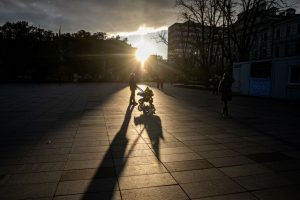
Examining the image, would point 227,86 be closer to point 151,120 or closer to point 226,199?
point 151,120

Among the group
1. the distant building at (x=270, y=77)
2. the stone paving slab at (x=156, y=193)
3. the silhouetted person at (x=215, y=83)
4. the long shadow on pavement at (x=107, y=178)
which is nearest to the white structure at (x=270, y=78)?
the distant building at (x=270, y=77)

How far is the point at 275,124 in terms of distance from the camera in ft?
31.8

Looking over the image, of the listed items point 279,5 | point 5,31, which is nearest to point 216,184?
point 279,5

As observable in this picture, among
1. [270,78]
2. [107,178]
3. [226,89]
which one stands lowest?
[107,178]

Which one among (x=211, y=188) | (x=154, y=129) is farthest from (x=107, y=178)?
(x=154, y=129)

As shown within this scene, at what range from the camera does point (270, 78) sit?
19.6m

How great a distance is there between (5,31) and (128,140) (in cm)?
6377

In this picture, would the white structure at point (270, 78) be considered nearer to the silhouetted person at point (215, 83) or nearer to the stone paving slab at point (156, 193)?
the silhouetted person at point (215, 83)

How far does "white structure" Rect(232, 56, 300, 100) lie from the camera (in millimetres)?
17625

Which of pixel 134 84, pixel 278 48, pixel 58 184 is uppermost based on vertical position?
pixel 278 48

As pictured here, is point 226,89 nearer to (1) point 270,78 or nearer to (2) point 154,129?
(2) point 154,129

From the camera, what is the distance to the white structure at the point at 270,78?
57.8 feet

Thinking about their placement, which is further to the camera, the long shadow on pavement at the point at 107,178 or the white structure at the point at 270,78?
the white structure at the point at 270,78

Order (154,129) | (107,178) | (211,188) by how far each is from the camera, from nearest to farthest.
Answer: (211,188)
(107,178)
(154,129)
